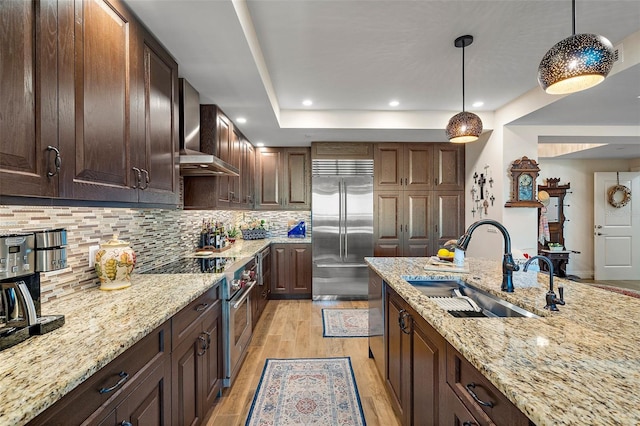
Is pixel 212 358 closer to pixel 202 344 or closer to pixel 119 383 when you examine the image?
pixel 202 344

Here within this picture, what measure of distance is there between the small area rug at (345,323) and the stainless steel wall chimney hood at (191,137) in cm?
208

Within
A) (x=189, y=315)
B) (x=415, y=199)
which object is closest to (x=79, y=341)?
(x=189, y=315)

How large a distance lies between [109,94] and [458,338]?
69.7 inches

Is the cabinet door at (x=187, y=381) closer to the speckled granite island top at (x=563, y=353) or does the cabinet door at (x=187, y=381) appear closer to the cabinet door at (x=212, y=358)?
the cabinet door at (x=212, y=358)

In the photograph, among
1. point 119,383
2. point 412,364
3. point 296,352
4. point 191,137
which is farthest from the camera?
point 296,352

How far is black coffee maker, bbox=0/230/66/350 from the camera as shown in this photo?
3.21 feet

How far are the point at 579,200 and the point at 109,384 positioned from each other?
7.91 metres

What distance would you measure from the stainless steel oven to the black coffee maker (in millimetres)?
1105

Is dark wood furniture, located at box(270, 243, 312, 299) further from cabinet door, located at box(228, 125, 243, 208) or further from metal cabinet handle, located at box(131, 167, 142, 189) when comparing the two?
metal cabinet handle, located at box(131, 167, 142, 189)

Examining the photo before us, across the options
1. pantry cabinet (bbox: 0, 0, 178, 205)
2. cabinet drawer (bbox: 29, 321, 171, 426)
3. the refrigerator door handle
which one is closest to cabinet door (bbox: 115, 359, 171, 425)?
cabinet drawer (bbox: 29, 321, 171, 426)

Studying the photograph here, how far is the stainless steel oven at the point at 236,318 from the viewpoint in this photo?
2.15 metres

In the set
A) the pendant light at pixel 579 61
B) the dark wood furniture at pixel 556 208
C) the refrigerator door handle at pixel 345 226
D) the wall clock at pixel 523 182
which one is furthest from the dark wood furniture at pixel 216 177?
the dark wood furniture at pixel 556 208

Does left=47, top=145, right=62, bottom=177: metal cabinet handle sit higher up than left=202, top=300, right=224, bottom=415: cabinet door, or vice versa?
left=47, top=145, right=62, bottom=177: metal cabinet handle

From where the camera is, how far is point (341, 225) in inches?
177
